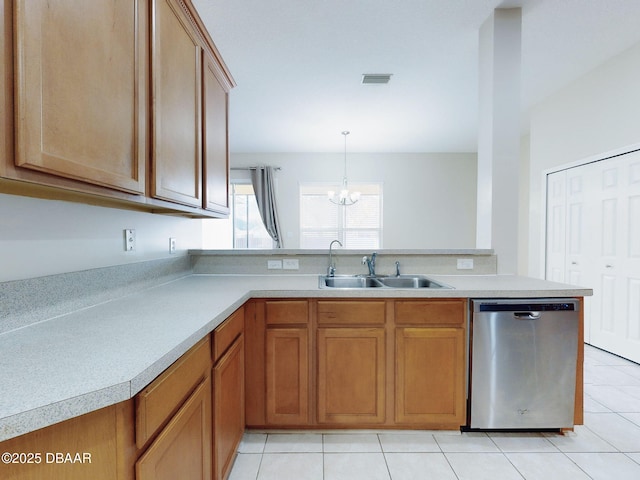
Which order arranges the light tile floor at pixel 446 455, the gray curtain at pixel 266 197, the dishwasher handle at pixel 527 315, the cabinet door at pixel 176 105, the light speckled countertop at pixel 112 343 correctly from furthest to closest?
the gray curtain at pixel 266 197 < the dishwasher handle at pixel 527 315 < the light tile floor at pixel 446 455 < the cabinet door at pixel 176 105 < the light speckled countertop at pixel 112 343

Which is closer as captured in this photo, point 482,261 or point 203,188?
point 203,188

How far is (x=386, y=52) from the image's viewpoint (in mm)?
2754

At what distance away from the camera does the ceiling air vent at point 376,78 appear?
312cm

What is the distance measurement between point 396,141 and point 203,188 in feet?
14.1

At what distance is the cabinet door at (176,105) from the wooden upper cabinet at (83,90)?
76 mm

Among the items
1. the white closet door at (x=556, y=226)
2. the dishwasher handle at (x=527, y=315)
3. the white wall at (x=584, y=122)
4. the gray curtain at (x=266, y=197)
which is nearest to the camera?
the dishwasher handle at (x=527, y=315)

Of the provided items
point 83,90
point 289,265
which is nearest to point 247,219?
point 289,265

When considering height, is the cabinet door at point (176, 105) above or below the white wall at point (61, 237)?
above

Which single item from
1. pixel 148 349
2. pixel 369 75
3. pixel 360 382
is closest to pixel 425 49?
pixel 369 75

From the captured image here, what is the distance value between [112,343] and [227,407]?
2.37 feet

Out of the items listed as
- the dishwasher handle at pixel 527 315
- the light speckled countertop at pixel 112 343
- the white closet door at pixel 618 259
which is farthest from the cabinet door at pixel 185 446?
the white closet door at pixel 618 259

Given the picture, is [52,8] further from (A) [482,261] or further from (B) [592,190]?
(B) [592,190]

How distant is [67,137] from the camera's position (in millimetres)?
846

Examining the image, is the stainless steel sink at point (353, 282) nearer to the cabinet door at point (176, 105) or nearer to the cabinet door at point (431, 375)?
the cabinet door at point (431, 375)
